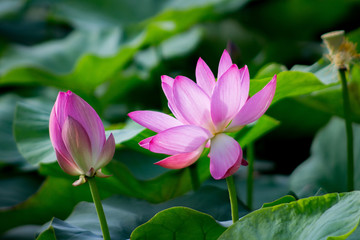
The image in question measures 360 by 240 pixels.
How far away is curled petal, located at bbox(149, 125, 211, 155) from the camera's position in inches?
16.9

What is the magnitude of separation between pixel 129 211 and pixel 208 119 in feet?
0.89

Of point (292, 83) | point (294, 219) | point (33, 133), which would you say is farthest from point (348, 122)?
point (33, 133)

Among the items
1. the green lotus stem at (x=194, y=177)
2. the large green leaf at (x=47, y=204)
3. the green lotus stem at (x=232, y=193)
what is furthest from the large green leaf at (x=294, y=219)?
the large green leaf at (x=47, y=204)

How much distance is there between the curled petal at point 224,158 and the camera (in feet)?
1.38

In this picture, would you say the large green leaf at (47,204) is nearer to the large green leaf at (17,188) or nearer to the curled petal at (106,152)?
the large green leaf at (17,188)

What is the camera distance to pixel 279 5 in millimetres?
1548

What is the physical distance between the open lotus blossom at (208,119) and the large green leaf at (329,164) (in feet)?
1.37

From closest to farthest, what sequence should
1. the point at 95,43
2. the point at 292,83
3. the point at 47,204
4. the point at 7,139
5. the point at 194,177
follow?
the point at 292,83 → the point at 194,177 → the point at 47,204 → the point at 7,139 → the point at 95,43

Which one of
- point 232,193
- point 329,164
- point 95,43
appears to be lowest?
point 329,164

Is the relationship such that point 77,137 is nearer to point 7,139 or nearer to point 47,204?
point 47,204

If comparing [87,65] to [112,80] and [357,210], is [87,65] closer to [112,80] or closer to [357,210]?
[112,80]

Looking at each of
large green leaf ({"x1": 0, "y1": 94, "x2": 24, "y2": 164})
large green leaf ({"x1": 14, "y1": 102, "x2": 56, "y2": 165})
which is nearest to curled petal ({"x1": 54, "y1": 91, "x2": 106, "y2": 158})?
large green leaf ({"x1": 14, "y1": 102, "x2": 56, "y2": 165})

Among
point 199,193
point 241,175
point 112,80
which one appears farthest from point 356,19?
point 199,193

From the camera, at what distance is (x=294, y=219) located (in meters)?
0.46
